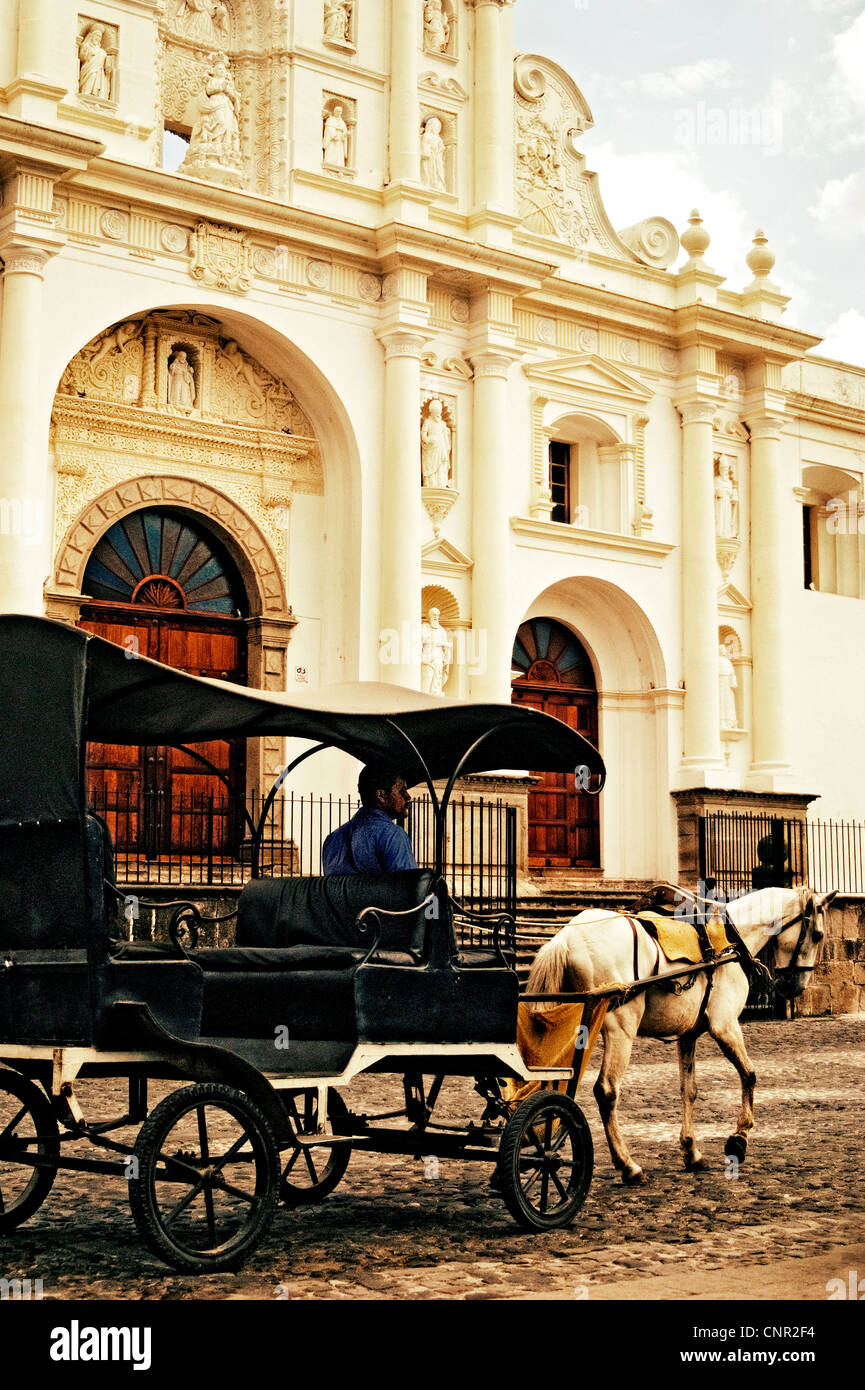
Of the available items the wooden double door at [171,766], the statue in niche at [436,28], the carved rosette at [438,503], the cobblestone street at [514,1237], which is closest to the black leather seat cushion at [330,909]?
the cobblestone street at [514,1237]

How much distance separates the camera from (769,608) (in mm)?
24422

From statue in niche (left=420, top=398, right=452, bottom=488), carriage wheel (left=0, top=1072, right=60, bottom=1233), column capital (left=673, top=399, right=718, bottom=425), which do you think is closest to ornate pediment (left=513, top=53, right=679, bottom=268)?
column capital (left=673, top=399, right=718, bottom=425)

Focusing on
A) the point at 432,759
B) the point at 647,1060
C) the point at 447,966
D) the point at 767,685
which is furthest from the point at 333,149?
the point at 447,966

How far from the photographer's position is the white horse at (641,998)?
28.8 feet

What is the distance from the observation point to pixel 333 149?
67.9ft

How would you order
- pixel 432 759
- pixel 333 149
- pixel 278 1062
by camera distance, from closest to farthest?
pixel 278 1062 < pixel 432 759 < pixel 333 149

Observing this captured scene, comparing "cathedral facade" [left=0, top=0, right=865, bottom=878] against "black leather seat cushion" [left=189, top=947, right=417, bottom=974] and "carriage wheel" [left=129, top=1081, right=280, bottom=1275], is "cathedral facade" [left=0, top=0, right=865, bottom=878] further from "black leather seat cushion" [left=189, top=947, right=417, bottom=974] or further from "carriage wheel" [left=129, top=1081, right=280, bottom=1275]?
"carriage wheel" [left=129, top=1081, right=280, bottom=1275]

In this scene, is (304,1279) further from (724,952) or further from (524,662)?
(524,662)

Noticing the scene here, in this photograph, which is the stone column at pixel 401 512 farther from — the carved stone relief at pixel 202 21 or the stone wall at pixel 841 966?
the stone wall at pixel 841 966

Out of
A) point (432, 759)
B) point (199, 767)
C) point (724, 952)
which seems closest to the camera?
point (432, 759)

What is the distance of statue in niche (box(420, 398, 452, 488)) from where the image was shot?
21078 mm

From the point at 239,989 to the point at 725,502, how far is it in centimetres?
1849

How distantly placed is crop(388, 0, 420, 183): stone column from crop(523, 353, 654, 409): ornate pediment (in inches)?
120

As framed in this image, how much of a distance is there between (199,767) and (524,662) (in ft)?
18.8
